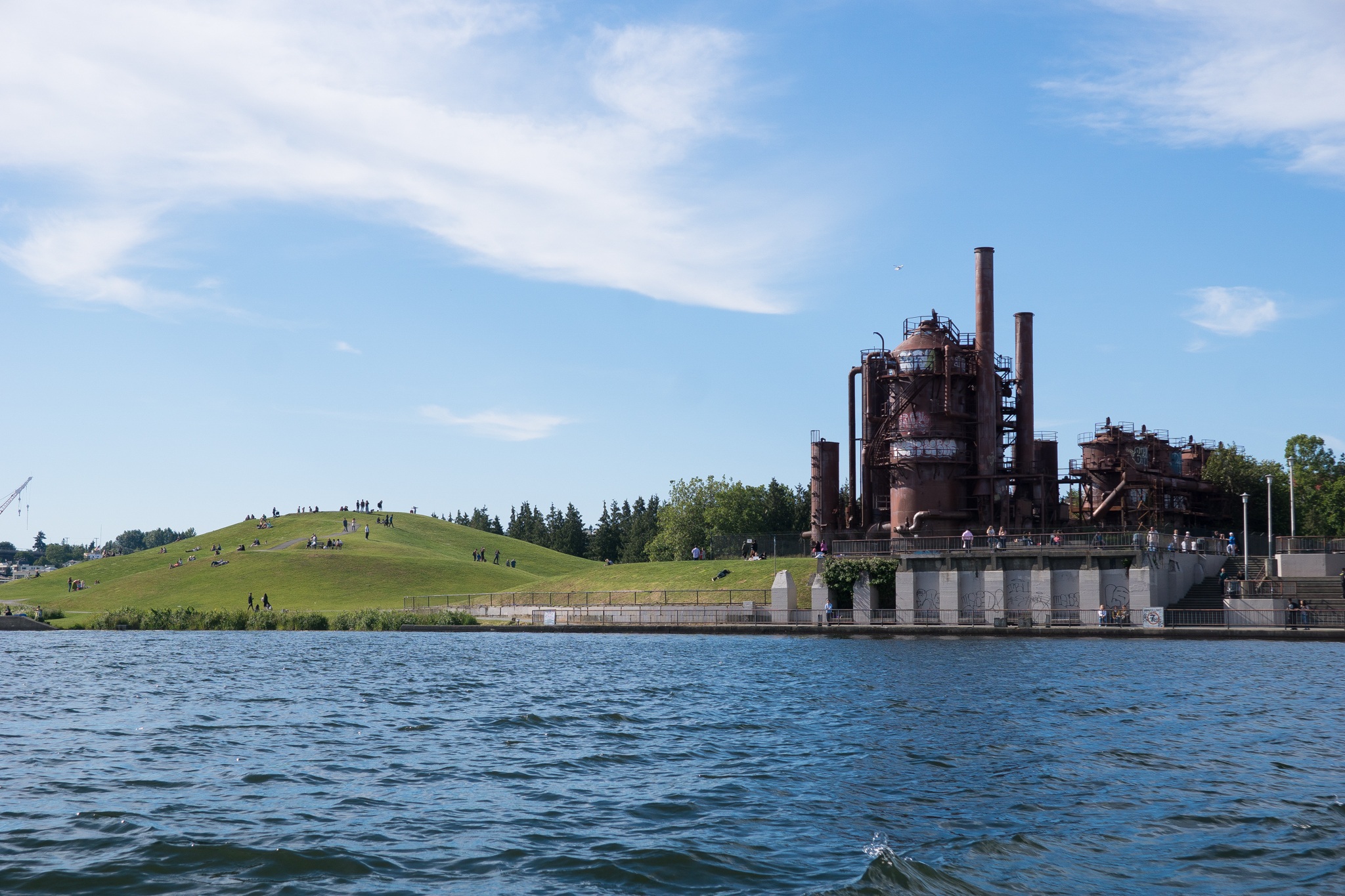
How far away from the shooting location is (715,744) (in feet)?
80.2

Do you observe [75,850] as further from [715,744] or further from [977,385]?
[977,385]

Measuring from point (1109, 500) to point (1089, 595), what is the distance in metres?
25.7

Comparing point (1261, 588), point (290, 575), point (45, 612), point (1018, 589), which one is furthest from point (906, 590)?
point (45, 612)

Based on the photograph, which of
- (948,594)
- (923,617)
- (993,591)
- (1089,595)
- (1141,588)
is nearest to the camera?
(1141,588)

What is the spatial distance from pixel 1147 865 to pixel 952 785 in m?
5.43

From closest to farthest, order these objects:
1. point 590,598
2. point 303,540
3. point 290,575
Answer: point 590,598, point 290,575, point 303,540

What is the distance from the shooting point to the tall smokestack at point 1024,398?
8769cm

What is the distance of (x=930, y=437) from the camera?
80.7 meters

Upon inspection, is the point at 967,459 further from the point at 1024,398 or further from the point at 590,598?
the point at 590,598

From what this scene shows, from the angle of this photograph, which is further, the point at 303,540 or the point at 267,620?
the point at 303,540

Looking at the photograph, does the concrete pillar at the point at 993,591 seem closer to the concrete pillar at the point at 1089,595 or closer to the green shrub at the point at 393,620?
the concrete pillar at the point at 1089,595

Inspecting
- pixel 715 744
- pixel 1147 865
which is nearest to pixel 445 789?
pixel 715 744

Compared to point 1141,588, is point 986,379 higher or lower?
higher

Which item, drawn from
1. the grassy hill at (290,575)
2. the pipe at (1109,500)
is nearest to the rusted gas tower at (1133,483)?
the pipe at (1109,500)
